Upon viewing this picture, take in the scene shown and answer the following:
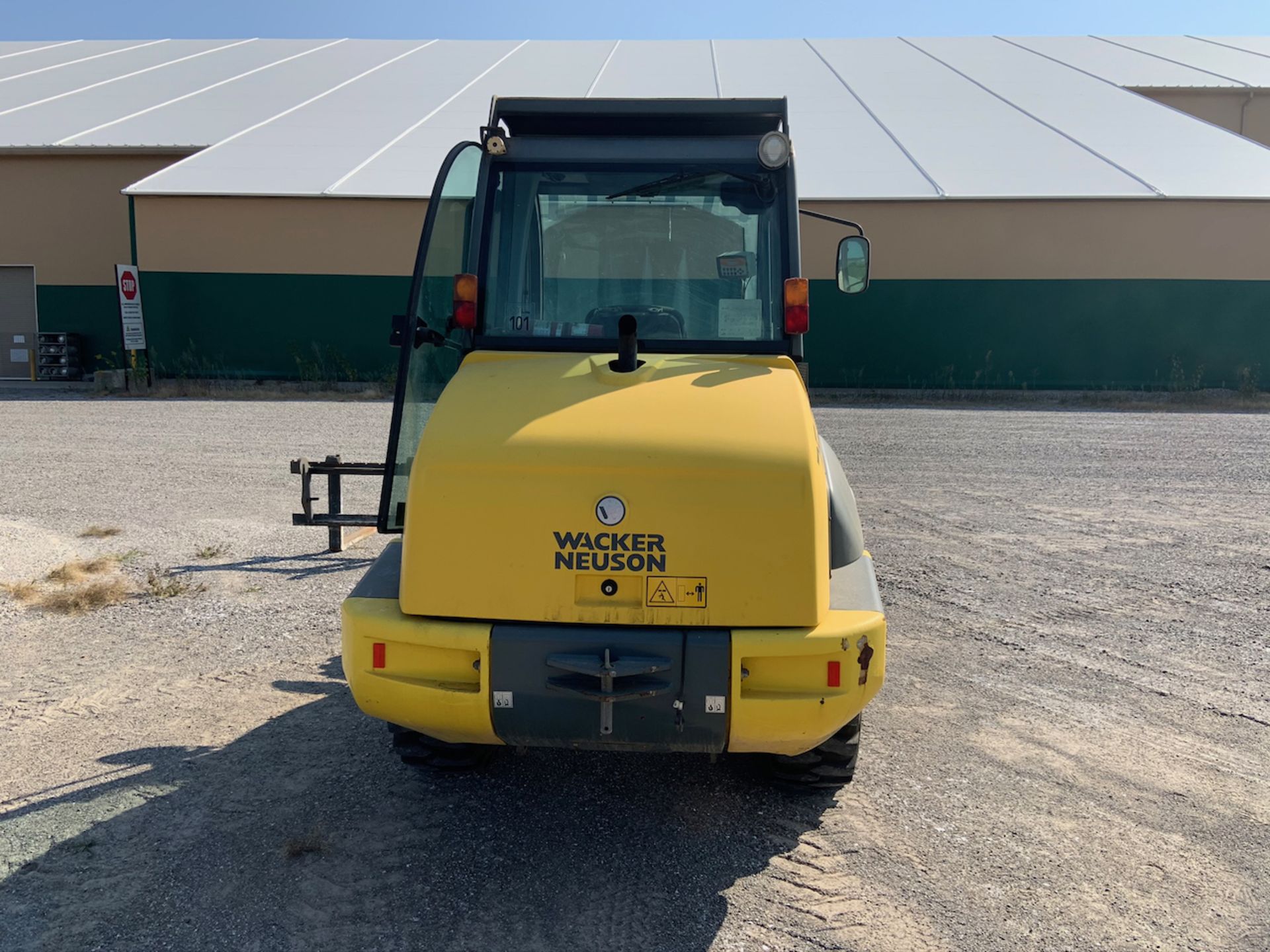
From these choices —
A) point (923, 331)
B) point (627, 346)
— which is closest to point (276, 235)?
point (923, 331)

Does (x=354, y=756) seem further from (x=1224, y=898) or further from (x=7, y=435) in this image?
(x=7, y=435)

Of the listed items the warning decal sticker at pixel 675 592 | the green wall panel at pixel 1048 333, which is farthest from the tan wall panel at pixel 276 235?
the warning decal sticker at pixel 675 592

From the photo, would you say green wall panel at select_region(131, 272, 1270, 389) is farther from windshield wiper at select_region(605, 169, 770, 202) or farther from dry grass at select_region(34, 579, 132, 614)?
windshield wiper at select_region(605, 169, 770, 202)

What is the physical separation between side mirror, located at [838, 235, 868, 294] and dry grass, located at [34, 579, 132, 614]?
4.86 m

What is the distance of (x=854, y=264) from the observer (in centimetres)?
444

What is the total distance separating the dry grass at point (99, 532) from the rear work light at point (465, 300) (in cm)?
526

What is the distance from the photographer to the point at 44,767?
4.23 meters

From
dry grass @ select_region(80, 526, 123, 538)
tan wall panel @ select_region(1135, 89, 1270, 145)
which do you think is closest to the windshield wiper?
dry grass @ select_region(80, 526, 123, 538)

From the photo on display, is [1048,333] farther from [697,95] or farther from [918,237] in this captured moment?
[697,95]

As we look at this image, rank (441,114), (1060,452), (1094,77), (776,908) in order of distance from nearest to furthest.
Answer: (776,908) → (1060,452) → (441,114) → (1094,77)

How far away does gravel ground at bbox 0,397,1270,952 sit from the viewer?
3254 mm

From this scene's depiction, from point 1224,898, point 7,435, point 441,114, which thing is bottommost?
point 1224,898

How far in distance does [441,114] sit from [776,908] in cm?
2362

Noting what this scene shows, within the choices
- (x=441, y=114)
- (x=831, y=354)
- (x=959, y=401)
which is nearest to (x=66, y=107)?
(x=441, y=114)
